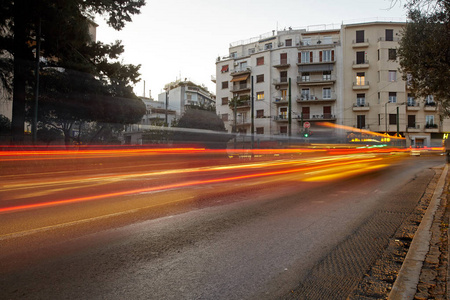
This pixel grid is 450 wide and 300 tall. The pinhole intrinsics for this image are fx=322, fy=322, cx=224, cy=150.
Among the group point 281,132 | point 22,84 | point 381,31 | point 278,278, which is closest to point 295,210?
point 278,278

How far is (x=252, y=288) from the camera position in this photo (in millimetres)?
2854

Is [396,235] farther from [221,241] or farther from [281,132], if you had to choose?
[281,132]

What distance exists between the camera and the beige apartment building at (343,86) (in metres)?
50.2

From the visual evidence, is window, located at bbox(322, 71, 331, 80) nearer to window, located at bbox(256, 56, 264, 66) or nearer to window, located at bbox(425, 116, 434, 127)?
window, located at bbox(256, 56, 264, 66)

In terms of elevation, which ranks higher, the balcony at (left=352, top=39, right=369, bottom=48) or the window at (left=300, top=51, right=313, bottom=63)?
the balcony at (left=352, top=39, right=369, bottom=48)

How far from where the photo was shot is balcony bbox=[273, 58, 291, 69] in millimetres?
52500

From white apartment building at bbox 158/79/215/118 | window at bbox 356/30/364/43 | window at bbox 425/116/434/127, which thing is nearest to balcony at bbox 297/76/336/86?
window at bbox 356/30/364/43

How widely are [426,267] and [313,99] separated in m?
50.6

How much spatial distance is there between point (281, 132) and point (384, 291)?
168 ft

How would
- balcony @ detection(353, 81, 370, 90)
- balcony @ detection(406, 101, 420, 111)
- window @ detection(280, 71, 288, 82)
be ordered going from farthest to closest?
window @ detection(280, 71, 288, 82) < balcony @ detection(406, 101, 420, 111) < balcony @ detection(353, 81, 370, 90)

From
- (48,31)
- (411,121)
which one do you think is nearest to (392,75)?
(411,121)

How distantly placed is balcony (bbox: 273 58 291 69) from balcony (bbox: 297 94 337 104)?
5.53 metres

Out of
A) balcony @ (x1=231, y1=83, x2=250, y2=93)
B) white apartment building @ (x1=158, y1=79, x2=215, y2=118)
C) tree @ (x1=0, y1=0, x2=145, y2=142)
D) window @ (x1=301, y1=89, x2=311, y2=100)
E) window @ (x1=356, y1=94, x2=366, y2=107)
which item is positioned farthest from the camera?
white apartment building @ (x1=158, y1=79, x2=215, y2=118)

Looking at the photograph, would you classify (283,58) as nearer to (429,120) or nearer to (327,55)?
(327,55)
